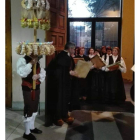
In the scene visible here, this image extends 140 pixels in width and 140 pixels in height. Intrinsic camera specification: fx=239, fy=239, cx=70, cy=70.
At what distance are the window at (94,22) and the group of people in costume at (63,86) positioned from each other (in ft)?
9.95

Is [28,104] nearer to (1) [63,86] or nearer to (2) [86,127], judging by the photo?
(1) [63,86]

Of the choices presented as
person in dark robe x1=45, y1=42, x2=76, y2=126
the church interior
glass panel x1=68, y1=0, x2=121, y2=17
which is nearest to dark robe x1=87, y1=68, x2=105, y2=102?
the church interior

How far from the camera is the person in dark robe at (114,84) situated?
5.96m

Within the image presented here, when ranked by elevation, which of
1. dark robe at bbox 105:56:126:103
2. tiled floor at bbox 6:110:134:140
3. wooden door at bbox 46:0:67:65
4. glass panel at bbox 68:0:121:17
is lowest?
tiled floor at bbox 6:110:134:140

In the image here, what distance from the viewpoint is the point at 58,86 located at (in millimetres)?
4172

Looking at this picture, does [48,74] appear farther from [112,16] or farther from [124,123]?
[112,16]

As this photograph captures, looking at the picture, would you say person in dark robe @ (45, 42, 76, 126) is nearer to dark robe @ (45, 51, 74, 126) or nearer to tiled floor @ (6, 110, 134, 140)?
dark robe @ (45, 51, 74, 126)

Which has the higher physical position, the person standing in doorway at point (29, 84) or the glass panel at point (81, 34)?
the glass panel at point (81, 34)

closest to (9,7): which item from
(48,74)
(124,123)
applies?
(48,74)

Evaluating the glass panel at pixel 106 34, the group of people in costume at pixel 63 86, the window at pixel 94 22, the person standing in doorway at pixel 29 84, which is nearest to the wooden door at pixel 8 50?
the group of people in costume at pixel 63 86

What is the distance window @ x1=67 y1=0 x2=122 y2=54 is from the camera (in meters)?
8.91

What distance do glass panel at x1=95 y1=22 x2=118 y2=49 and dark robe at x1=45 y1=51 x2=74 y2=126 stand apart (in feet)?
16.9

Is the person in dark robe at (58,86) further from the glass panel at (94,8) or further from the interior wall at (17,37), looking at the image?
A: the glass panel at (94,8)

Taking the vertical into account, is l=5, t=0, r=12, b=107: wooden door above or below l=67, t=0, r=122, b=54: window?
below
